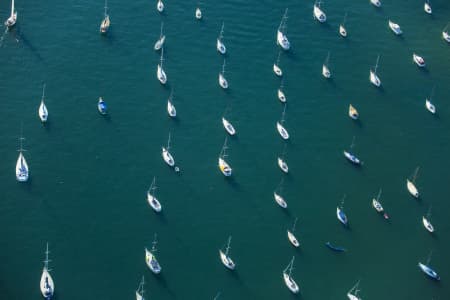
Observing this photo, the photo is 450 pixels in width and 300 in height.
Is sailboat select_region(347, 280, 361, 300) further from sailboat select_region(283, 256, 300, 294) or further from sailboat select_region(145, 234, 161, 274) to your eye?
sailboat select_region(145, 234, 161, 274)

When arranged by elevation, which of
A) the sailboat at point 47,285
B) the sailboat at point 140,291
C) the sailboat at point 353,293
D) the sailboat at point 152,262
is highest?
the sailboat at point 353,293

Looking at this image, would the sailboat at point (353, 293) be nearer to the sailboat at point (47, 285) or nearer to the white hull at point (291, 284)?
the white hull at point (291, 284)

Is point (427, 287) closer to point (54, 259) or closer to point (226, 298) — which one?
point (226, 298)

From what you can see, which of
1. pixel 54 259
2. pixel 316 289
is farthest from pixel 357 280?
pixel 54 259

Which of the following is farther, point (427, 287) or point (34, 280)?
point (427, 287)

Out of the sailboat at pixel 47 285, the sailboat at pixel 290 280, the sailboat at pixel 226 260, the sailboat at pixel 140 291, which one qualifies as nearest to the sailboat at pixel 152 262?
the sailboat at pixel 140 291

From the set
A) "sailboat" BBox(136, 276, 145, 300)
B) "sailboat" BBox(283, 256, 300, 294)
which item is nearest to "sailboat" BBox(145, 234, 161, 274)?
"sailboat" BBox(136, 276, 145, 300)

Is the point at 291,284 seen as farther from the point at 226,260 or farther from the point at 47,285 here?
the point at 47,285

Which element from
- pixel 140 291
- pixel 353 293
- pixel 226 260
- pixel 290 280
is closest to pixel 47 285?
pixel 140 291

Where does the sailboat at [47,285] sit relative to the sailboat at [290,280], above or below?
below
